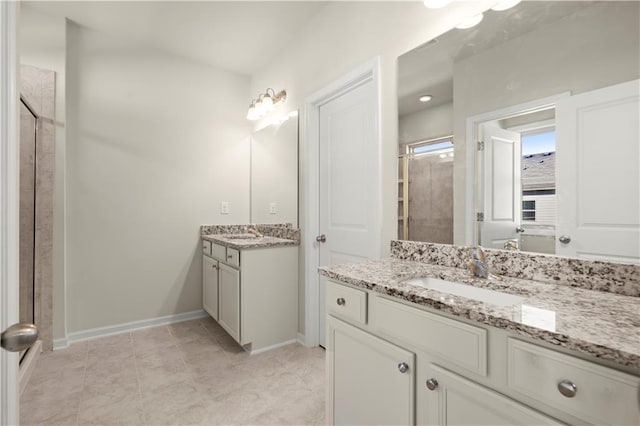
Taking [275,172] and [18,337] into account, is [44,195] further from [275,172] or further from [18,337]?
[18,337]

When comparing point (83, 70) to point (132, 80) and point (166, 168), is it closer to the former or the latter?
point (132, 80)

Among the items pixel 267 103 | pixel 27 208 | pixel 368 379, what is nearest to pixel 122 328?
pixel 27 208

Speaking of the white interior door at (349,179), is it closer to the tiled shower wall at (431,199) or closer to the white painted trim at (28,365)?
the tiled shower wall at (431,199)

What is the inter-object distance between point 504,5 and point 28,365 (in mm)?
3420

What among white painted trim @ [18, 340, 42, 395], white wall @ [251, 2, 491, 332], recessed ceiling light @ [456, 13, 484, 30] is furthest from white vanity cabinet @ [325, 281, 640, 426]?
white painted trim @ [18, 340, 42, 395]

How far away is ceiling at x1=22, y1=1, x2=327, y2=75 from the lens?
233 centimetres

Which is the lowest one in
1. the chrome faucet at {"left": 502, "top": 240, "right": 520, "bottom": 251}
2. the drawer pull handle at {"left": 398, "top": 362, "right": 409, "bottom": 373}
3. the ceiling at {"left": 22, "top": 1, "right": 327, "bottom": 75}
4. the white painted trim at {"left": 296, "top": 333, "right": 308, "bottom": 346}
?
the white painted trim at {"left": 296, "top": 333, "right": 308, "bottom": 346}

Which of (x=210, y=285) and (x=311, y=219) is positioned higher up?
(x=311, y=219)

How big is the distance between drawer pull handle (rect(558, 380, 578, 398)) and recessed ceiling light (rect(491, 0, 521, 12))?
1418 millimetres

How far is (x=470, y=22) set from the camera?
1439 millimetres

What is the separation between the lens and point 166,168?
119 inches

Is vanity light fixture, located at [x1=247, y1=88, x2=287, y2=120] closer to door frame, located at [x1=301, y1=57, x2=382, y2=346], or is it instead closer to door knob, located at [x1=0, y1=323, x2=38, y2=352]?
door frame, located at [x1=301, y1=57, x2=382, y2=346]

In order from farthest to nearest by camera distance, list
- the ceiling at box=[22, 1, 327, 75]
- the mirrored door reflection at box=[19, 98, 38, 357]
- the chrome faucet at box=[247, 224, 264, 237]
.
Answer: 1. the chrome faucet at box=[247, 224, 264, 237]
2. the ceiling at box=[22, 1, 327, 75]
3. the mirrored door reflection at box=[19, 98, 38, 357]

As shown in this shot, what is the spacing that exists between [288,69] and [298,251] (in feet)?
5.41
